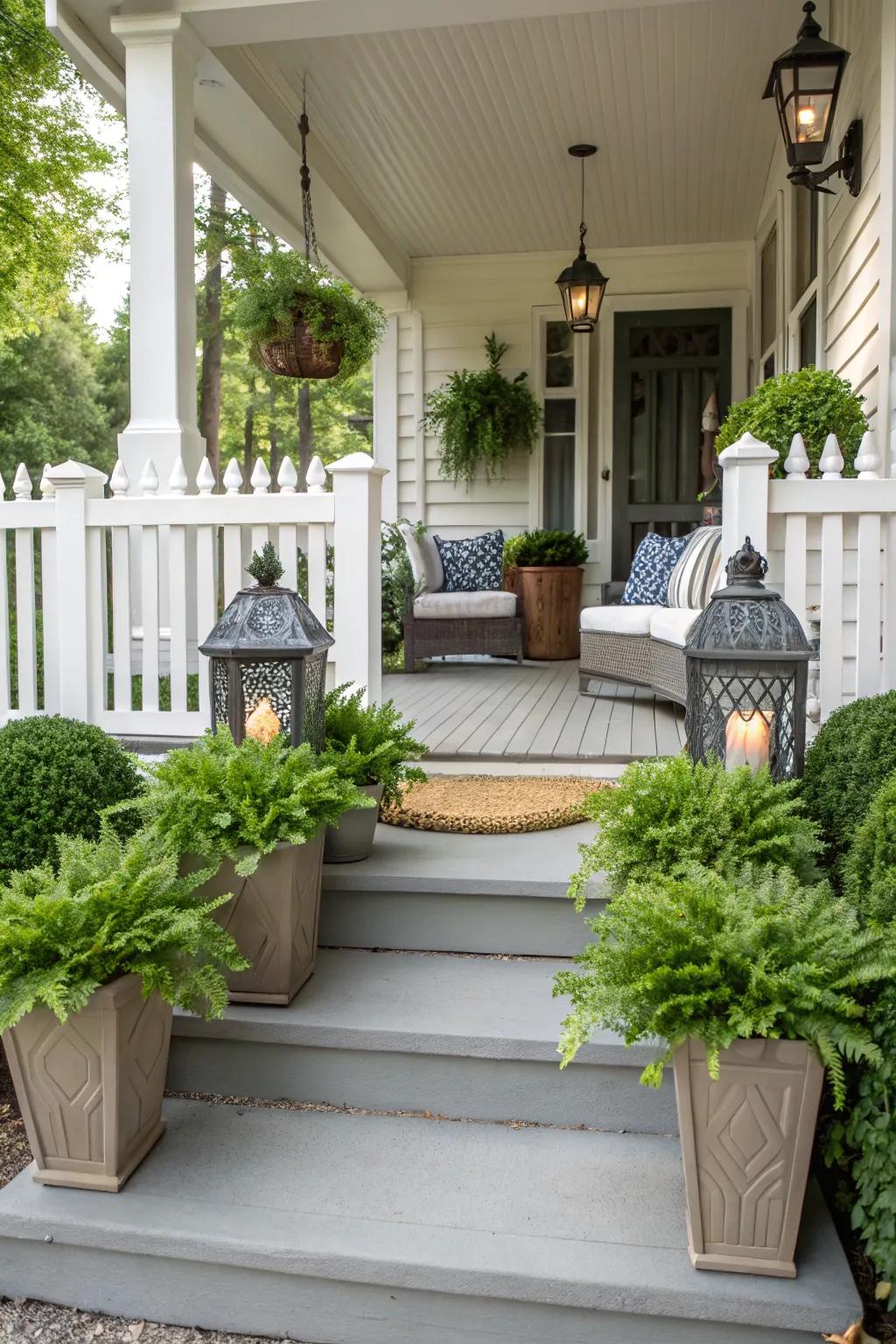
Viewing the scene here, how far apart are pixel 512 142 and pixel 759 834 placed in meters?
5.22

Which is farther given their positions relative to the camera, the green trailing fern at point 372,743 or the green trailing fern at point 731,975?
the green trailing fern at point 372,743

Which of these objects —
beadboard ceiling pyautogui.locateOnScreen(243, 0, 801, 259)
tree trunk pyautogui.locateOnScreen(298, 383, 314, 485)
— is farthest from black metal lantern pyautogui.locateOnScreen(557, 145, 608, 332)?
tree trunk pyautogui.locateOnScreen(298, 383, 314, 485)

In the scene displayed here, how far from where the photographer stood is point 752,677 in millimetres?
2453

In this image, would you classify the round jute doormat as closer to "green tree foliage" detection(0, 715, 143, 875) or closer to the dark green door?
"green tree foliage" detection(0, 715, 143, 875)

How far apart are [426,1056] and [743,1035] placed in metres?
0.76

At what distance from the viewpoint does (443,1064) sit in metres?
2.12

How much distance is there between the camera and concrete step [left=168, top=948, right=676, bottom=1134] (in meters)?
2.07

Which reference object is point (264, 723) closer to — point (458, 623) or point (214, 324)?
point (458, 623)

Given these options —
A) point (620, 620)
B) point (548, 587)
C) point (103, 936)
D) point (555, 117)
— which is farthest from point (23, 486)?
point (548, 587)

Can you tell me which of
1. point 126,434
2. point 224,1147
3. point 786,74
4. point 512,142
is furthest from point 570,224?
point 224,1147

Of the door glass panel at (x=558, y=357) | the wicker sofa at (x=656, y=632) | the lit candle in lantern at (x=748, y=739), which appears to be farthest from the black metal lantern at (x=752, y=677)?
the door glass panel at (x=558, y=357)

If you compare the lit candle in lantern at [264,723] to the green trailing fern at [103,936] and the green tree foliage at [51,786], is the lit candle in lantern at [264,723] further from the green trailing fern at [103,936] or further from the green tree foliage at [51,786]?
the green trailing fern at [103,936]

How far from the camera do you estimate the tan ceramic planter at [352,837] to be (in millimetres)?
2627

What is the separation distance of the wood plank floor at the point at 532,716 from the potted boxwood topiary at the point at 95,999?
1.96 meters
